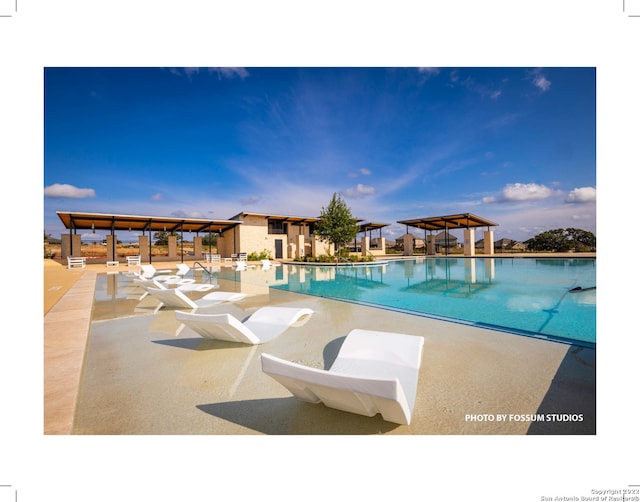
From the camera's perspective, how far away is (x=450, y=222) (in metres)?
24.5

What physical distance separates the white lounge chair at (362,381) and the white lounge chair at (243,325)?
3.78 ft

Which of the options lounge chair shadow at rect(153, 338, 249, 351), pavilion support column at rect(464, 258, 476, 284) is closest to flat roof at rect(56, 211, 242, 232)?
pavilion support column at rect(464, 258, 476, 284)

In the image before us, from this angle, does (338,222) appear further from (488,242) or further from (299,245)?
(488,242)

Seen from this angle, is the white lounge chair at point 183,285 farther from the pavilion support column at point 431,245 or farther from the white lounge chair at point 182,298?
the pavilion support column at point 431,245

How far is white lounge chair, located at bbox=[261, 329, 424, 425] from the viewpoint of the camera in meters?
1.38

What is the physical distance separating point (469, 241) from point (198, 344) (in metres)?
22.9

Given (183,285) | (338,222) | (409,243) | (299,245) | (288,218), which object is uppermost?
(288,218)

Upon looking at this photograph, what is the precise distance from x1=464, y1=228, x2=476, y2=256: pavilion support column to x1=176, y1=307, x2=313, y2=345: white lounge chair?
21.5m

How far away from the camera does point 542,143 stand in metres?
4.24

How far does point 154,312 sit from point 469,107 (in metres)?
6.21

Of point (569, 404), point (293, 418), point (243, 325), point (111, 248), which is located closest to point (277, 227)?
point (111, 248)
